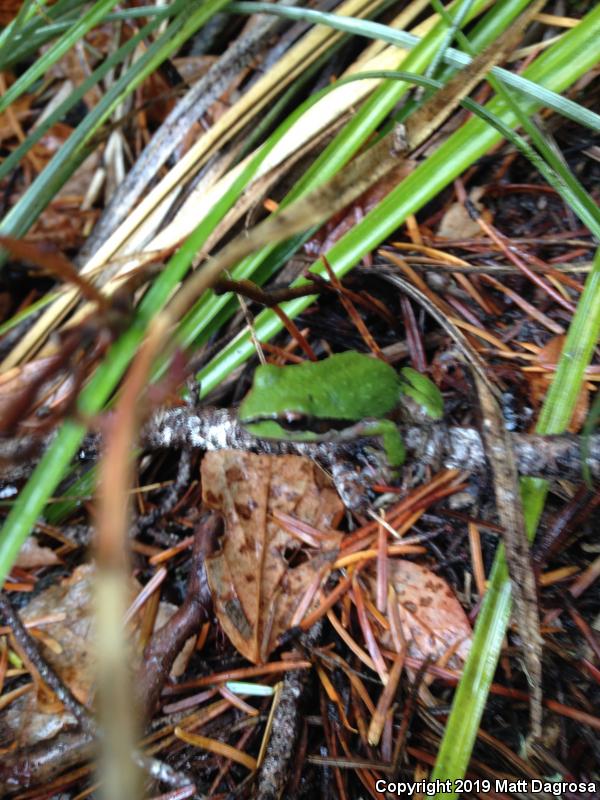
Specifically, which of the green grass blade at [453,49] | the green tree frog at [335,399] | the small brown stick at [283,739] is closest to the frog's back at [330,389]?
the green tree frog at [335,399]

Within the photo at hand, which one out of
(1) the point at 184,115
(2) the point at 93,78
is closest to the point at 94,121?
(2) the point at 93,78

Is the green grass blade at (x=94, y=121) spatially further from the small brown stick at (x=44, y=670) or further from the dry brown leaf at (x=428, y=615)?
the dry brown leaf at (x=428, y=615)

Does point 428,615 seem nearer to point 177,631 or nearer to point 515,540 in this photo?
point 515,540

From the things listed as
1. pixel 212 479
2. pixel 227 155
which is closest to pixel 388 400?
pixel 212 479

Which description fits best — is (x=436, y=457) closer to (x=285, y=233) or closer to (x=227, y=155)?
(x=285, y=233)

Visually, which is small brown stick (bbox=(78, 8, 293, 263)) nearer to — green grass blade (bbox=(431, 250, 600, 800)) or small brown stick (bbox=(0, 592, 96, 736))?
small brown stick (bbox=(0, 592, 96, 736))

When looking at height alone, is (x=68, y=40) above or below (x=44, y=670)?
above
